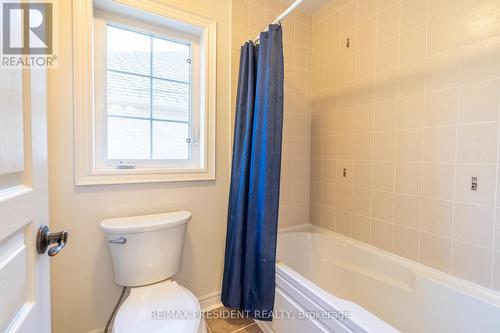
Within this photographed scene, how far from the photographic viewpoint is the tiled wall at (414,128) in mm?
1080

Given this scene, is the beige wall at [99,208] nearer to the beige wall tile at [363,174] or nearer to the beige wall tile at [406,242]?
the beige wall tile at [363,174]

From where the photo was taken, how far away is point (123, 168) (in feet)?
4.55

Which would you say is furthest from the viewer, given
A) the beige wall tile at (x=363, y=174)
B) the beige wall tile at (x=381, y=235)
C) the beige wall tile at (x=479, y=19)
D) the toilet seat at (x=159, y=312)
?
the beige wall tile at (x=363, y=174)

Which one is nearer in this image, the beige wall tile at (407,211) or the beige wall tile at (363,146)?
the beige wall tile at (407,211)

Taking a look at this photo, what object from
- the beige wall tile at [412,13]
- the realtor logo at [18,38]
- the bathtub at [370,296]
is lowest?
the bathtub at [370,296]

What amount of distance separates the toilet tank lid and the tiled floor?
2.41ft

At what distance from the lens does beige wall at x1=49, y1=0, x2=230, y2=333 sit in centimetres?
116

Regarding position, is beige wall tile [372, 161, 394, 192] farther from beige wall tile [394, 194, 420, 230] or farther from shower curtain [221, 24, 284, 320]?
shower curtain [221, 24, 284, 320]

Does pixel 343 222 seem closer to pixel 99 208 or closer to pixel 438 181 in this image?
pixel 438 181

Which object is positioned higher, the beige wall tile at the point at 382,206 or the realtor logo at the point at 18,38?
the realtor logo at the point at 18,38

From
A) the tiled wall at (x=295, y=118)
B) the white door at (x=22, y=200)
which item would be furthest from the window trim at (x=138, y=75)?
the white door at (x=22, y=200)

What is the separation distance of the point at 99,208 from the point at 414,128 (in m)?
1.87

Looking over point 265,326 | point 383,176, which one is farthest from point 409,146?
point 265,326

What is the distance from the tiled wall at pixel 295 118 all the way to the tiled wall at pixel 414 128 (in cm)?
13
